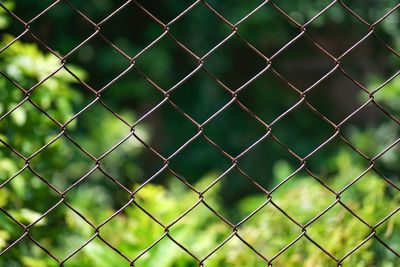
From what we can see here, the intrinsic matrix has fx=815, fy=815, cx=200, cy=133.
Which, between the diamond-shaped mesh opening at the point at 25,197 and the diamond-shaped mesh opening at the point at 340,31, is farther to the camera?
the diamond-shaped mesh opening at the point at 340,31

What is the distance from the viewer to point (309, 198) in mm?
3334

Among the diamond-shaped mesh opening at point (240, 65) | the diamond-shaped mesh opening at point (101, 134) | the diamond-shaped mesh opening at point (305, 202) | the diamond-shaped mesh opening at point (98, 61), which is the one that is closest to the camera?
the diamond-shaped mesh opening at point (305, 202)

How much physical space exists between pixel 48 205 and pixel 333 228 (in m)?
1.09

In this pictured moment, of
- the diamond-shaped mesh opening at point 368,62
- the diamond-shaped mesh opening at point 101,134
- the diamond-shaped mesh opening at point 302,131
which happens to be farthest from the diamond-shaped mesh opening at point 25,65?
the diamond-shaped mesh opening at point 368,62

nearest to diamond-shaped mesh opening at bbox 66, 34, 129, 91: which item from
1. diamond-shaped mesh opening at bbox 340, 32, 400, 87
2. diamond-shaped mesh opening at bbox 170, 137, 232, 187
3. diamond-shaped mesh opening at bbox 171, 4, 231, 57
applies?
diamond-shaped mesh opening at bbox 171, 4, 231, 57

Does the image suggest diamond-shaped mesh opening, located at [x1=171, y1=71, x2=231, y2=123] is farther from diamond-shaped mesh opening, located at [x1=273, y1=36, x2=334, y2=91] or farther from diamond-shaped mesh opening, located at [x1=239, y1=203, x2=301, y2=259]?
diamond-shaped mesh opening, located at [x1=239, y1=203, x2=301, y2=259]

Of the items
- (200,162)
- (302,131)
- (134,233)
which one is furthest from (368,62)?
(134,233)

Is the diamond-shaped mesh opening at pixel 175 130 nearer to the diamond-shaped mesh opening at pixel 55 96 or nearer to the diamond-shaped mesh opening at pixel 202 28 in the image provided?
the diamond-shaped mesh opening at pixel 202 28

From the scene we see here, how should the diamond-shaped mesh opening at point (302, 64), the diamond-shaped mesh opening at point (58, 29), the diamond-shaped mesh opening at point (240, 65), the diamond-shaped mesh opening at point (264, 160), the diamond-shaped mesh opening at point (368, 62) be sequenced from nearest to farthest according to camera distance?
the diamond-shaped mesh opening at point (58, 29) → the diamond-shaped mesh opening at point (264, 160) → the diamond-shaped mesh opening at point (368, 62) → the diamond-shaped mesh opening at point (240, 65) → the diamond-shaped mesh opening at point (302, 64)

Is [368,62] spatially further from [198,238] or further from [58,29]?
[198,238]

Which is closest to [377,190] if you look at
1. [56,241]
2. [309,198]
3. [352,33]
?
[309,198]

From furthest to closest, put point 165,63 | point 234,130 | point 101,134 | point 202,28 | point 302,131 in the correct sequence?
point 302,131, point 234,130, point 202,28, point 165,63, point 101,134

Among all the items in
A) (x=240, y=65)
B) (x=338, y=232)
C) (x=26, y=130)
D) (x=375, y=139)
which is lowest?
(x=240, y=65)

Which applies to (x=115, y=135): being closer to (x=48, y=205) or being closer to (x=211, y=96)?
(x=211, y=96)
